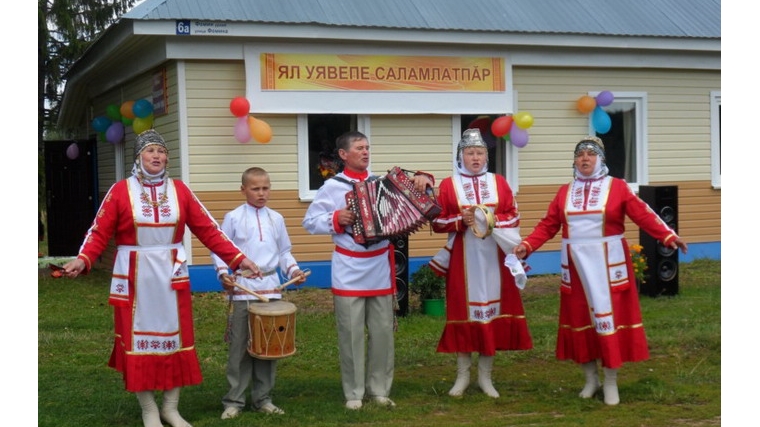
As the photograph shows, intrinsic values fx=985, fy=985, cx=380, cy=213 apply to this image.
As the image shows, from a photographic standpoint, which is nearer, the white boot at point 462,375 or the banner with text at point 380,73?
the white boot at point 462,375

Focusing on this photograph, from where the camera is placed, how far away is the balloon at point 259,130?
13266 millimetres

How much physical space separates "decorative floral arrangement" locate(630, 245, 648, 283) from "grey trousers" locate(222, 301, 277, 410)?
6.68 meters

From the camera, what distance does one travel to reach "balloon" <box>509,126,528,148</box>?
14.6 m

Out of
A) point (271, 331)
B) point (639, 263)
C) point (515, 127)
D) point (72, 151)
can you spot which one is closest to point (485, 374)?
point (271, 331)

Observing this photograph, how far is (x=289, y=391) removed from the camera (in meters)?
7.85

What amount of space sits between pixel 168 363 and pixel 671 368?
174 inches

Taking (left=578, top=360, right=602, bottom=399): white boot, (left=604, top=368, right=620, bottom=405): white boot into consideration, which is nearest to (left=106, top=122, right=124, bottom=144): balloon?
(left=578, top=360, right=602, bottom=399): white boot

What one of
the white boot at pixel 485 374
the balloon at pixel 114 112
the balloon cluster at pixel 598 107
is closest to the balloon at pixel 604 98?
the balloon cluster at pixel 598 107

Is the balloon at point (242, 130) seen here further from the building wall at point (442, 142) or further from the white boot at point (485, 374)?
the white boot at point (485, 374)

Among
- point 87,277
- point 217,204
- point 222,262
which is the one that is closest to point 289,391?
point 222,262

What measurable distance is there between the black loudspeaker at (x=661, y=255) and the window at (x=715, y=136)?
4160mm

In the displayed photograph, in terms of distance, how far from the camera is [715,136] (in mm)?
16578

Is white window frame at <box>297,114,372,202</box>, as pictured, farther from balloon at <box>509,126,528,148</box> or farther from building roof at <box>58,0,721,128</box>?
balloon at <box>509,126,528,148</box>

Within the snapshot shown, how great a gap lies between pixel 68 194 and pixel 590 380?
13.5 metres
